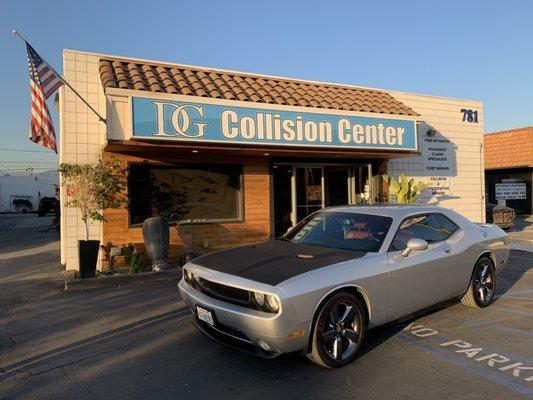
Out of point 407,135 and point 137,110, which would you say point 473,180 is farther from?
point 137,110

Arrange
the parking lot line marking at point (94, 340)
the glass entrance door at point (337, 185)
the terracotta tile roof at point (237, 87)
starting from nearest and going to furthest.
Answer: the parking lot line marking at point (94, 340) < the terracotta tile roof at point (237, 87) < the glass entrance door at point (337, 185)

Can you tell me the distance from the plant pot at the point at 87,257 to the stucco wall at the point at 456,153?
8.99m

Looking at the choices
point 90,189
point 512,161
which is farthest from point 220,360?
point 512,161

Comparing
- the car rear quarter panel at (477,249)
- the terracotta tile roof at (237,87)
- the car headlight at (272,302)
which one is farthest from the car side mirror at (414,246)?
the terracotta tile roof at (237,87)

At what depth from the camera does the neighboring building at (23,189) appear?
60.3 metres

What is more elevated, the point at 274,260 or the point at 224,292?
the point at 274,260

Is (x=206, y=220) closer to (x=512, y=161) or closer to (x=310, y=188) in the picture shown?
(x=310, y=188)

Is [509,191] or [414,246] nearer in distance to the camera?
[414,246]

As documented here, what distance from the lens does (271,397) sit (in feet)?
12.1

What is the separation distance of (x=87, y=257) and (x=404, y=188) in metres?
8.60

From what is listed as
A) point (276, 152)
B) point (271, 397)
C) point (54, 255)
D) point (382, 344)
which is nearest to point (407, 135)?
point (276, 152)

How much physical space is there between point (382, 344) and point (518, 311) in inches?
101

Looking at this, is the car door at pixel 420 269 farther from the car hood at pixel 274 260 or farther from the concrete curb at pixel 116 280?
the concrete curb at pixel 116 280

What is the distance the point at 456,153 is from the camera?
1510 cm
